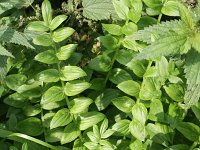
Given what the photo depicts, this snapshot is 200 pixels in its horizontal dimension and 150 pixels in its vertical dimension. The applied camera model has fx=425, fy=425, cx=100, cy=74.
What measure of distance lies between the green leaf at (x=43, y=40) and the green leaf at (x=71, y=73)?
145 mm

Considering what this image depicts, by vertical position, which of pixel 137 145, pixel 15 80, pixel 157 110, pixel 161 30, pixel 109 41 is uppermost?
pixel 161 30

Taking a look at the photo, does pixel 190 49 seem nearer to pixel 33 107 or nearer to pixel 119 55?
pixel 119 55

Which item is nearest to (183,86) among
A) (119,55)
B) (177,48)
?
(119,55)

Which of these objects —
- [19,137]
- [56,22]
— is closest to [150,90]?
[56,22]

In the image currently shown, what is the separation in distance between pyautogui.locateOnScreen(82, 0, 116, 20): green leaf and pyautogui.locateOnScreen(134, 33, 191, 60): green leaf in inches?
34.7

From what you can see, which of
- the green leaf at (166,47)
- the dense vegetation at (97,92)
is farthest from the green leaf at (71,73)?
the green leaf at (166,47)

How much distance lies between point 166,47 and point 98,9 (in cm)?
100

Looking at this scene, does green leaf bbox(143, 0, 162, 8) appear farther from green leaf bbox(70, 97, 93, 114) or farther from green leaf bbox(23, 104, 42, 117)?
green leaf bbox(23, 104, 42, 117)

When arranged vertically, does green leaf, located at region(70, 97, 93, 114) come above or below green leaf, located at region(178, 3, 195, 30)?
below

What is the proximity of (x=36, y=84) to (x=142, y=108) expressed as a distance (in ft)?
1.75

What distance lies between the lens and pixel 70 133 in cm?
199

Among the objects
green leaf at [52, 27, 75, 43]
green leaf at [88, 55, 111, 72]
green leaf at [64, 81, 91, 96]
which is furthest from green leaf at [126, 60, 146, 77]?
green leaf at [52, 27, 75, 43]

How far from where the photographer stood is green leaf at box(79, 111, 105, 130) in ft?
6.56

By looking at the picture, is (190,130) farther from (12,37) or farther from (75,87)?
(12,37)
